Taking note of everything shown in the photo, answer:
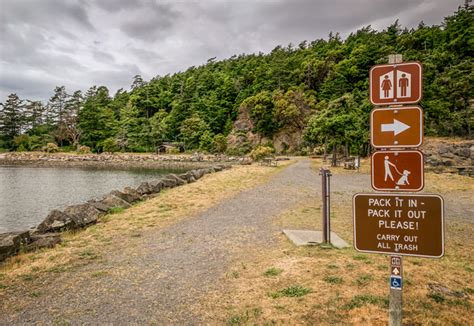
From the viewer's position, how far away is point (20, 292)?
13.2 feet

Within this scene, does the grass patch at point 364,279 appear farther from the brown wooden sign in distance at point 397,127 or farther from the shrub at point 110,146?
the shrub at point 110,146

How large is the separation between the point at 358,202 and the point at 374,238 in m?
0.32

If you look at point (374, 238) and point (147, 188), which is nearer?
point (374, 238)

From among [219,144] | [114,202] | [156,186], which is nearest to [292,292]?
[114,202]

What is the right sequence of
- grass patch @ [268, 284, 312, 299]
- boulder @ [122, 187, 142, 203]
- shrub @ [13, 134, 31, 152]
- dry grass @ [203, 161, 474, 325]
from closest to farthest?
dry grass @ [203, 161, 474, 325] < grass patch @ [268, 284, 312, 299] < boulder @ [122, 187, 142, 203] < shrub @ [13, 134, 31, 152]

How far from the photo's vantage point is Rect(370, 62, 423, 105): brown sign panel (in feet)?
7.47

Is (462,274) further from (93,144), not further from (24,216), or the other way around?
(93,144)

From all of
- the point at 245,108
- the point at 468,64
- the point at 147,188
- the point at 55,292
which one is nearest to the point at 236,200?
the point at 147,188

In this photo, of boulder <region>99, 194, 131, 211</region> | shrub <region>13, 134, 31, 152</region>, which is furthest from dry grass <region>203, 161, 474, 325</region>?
shrub <region>13, 134, 31, 152</region>

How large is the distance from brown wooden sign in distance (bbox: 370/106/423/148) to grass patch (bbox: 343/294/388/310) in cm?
212

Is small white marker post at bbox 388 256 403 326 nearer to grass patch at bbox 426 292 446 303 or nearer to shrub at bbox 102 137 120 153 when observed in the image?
grass patch at bbox 426 292 446 303

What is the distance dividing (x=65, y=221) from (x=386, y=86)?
8.03 meters

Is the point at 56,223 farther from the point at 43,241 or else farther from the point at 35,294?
the point at 35,294

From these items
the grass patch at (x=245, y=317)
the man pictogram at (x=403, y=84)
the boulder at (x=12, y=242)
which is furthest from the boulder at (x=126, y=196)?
the man pictogram at (x=403, y=84)
